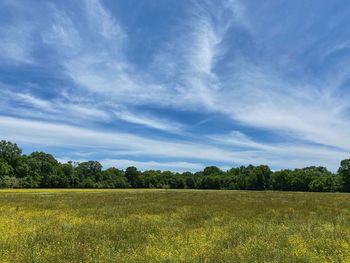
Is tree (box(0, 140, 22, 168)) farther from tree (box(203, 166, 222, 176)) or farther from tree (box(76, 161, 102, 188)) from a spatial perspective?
tree (box(203, 166, 222, 176))

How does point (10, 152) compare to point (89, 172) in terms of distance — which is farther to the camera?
point (89, 172)

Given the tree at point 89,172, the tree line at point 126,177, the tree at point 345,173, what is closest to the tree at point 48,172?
the tree line at point 126,177

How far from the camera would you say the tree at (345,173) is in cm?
9572

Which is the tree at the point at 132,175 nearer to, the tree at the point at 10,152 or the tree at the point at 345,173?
the tree at the point at 10,152

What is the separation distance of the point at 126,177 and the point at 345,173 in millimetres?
86211

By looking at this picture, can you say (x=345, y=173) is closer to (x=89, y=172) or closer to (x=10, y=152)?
(x=89, y=172)

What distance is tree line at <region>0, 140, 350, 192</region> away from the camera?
331 feet

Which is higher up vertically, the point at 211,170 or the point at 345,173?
the point at 211,170

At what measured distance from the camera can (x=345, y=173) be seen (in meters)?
98.9

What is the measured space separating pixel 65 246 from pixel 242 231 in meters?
6.56

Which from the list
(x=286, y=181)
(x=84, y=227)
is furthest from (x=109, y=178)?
(x=84, y=227)

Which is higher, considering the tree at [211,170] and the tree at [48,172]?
the tree at [211,170]

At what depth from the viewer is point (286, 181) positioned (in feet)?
394

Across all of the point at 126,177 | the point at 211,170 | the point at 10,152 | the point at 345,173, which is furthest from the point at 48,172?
the point at 211,170
